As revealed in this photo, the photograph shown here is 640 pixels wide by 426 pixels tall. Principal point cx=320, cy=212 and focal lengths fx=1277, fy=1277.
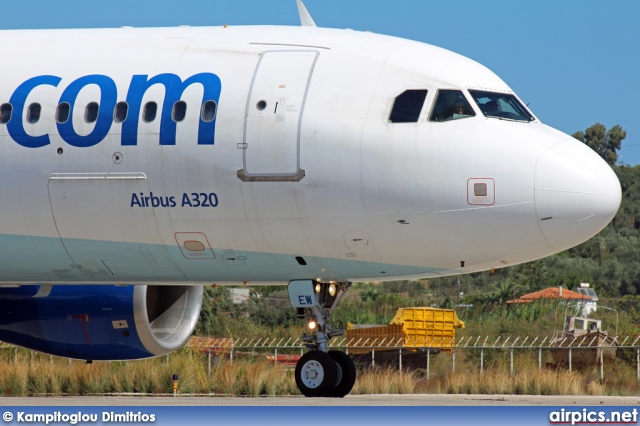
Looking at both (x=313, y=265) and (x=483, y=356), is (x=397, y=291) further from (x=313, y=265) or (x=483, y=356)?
(x=313, y=265)

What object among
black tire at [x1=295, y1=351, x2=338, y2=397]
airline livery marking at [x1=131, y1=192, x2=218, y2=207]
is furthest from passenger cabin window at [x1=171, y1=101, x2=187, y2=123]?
black tire at [x1=295, y1=351, x2=338, y2=397]

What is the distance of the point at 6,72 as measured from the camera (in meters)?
17.4

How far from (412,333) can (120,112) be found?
57.4ft

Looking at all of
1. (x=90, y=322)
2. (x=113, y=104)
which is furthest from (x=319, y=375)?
(x=90, y=322)

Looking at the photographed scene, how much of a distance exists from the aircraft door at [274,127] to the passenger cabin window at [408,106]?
3.78ft

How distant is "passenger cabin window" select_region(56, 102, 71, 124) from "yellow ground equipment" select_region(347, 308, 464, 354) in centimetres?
1638


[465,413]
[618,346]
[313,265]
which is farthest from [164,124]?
[618,346]

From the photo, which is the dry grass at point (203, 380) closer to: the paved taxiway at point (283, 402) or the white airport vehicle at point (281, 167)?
the paved taxiway at point (283, 402)

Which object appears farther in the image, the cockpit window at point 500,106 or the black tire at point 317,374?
the black tire at point 317,374

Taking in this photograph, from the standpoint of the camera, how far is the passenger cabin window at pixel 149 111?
646 inches

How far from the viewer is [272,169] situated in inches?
624

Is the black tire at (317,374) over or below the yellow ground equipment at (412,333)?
below

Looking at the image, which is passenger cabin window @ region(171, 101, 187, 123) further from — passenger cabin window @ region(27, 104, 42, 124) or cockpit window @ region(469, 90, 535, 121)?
cockpit window @ region(469, 90, 535, 121)

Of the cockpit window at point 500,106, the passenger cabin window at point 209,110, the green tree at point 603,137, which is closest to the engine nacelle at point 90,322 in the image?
the passenger cabin window at point 209,110
